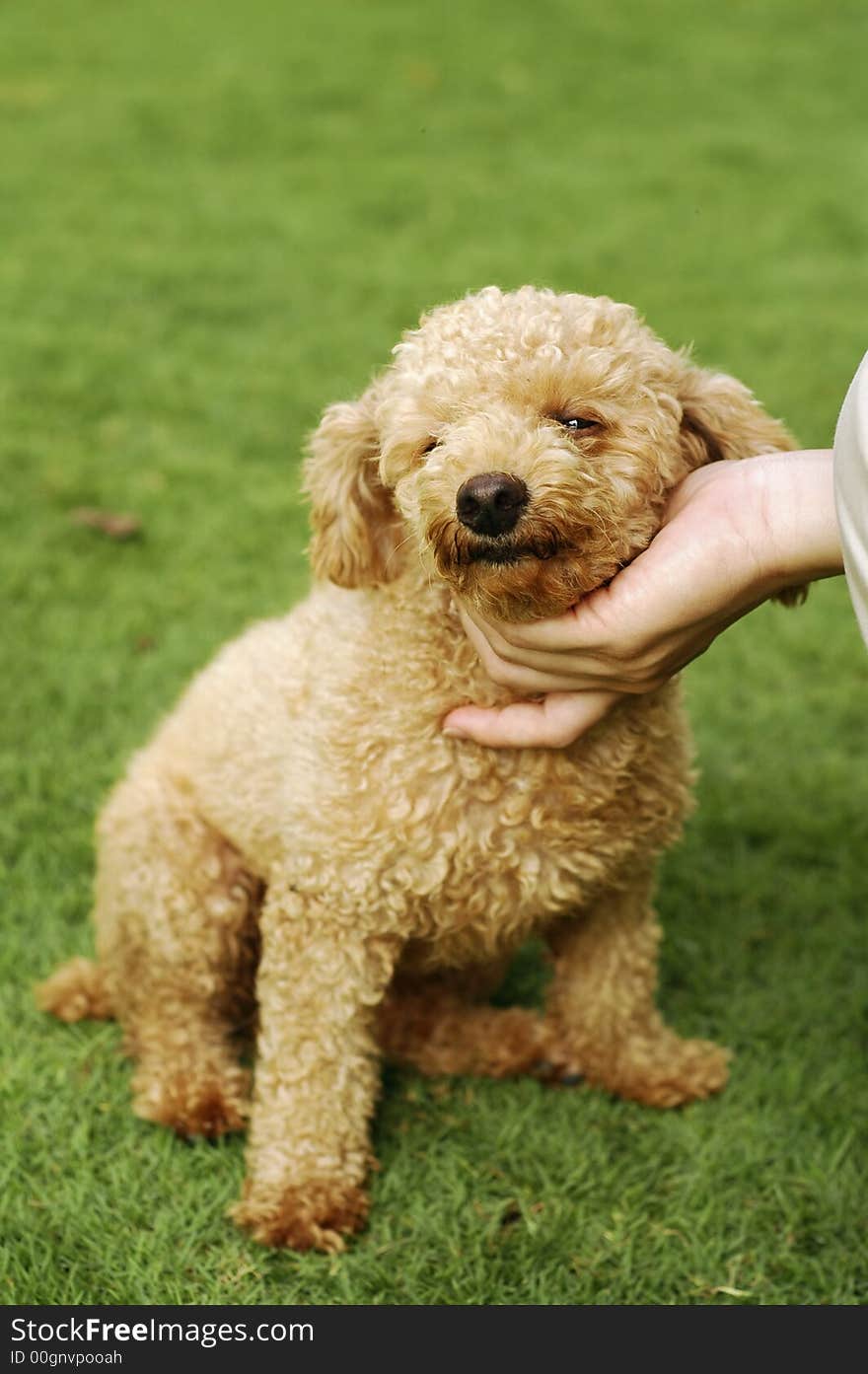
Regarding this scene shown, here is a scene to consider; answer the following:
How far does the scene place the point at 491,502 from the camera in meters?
2.10

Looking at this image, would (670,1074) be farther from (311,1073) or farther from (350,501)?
(350,501)

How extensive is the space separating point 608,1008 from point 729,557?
1282 millimetres

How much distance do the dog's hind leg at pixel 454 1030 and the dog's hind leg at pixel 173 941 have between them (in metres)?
0.38

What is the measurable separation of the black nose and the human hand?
0.84 feet

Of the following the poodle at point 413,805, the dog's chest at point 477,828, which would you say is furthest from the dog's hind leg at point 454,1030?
the dog's chest at point 477,828

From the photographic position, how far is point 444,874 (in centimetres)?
255

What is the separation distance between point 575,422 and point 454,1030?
1.55m

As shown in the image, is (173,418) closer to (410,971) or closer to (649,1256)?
(410,971)

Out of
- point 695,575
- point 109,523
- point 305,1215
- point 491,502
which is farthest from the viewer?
point 109,523

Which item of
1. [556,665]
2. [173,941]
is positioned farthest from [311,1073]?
[556,665]

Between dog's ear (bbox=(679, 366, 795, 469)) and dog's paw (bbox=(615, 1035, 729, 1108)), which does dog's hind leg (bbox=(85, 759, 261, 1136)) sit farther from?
dog's ear (bbox=(679, 366, 795, 469))
